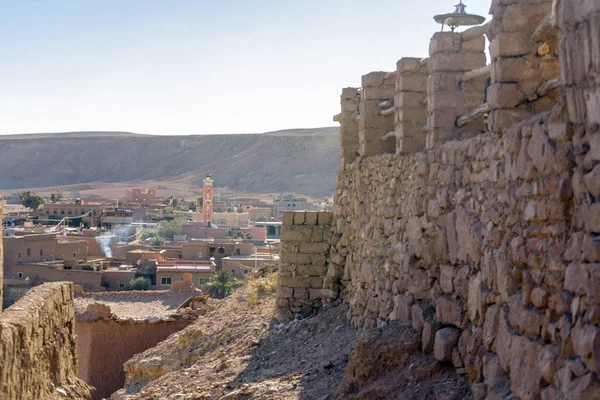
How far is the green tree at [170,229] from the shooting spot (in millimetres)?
46000

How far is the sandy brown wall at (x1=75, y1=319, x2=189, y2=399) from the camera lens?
51.3 ft

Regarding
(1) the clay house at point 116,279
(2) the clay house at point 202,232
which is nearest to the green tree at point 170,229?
(2) the clay house at point 202,232

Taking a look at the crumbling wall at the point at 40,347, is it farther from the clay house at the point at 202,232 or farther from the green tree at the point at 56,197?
the green tree at the point at 56,197

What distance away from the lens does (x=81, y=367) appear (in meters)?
15.8

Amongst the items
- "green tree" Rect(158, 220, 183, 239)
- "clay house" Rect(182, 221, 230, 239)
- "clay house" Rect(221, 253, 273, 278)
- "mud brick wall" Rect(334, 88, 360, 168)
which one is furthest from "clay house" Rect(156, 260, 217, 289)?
"mud brick wall" Rect(334, 88, 360, 168)

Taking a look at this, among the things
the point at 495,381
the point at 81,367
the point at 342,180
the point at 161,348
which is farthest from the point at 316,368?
the point at 81,367

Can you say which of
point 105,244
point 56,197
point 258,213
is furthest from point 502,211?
point 56,197

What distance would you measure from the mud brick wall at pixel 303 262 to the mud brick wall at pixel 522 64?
5.87m

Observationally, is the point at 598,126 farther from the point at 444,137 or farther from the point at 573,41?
the point at 444,137

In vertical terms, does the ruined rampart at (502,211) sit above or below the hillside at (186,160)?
below

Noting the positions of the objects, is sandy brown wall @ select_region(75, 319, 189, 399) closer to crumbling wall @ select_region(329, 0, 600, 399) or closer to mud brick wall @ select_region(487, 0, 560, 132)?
crumbling wall @ select_region(329, 0, 600, 399)

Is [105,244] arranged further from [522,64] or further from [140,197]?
[522,64]

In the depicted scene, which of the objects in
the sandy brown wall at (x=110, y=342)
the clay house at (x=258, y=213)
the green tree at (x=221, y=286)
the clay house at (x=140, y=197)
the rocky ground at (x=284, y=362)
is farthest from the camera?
the clay house at (x=140, y=197)

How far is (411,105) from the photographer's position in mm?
8539
